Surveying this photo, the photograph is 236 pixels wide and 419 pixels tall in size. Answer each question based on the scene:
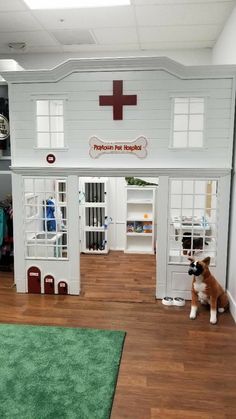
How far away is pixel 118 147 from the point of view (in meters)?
4.20

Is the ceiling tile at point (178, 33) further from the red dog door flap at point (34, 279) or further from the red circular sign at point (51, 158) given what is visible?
the red dog door flap at point (34, 279)

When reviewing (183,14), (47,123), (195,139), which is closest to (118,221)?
(195,139)

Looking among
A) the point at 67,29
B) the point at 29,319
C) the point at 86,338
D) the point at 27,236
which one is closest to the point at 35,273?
the point at 27,236

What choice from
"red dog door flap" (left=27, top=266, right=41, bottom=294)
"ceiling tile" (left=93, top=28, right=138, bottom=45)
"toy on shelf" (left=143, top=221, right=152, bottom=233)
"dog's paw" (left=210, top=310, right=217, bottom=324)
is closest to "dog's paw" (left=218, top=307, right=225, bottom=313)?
"dog's paw" (left=210, top=310, right=217, bottom=324)

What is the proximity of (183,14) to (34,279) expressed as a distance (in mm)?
3884

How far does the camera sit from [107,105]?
13.5 ft

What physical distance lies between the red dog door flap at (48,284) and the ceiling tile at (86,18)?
3.35 meters

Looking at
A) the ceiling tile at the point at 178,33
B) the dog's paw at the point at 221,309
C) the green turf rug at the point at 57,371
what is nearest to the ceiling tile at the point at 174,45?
the ceiling tile at the point at 178,33

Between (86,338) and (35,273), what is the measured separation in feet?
4.75

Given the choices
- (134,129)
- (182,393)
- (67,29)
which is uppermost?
(67,29)

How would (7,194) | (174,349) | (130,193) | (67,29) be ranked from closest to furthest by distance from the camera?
1. (174,349)
2. (67,29)
3. (7,194)
4. (130,193)

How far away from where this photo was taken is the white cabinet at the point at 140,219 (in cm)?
638

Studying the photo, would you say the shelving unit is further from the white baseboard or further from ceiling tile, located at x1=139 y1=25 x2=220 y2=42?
the white baseboard

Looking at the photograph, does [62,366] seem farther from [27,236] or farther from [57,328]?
[27,236]
